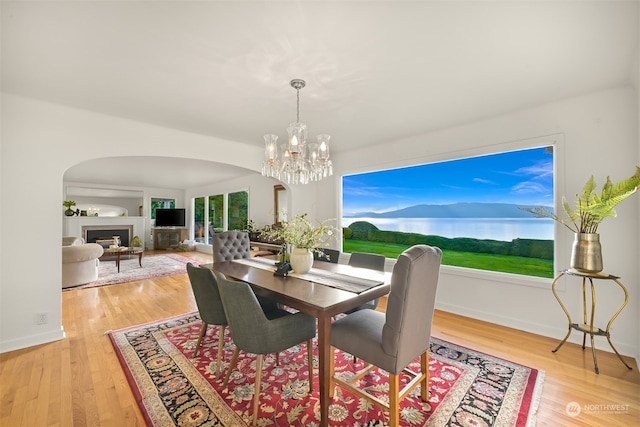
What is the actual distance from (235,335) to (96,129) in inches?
116

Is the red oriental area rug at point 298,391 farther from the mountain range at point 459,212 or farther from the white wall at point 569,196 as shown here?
the mountain range at point 459,212

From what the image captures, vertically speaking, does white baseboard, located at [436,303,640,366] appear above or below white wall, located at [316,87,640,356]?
below

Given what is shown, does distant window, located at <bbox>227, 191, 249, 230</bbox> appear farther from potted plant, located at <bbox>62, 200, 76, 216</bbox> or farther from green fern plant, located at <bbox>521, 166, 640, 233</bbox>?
green fern plant, located at <bbox>521, 166, 640, 233</bbox>

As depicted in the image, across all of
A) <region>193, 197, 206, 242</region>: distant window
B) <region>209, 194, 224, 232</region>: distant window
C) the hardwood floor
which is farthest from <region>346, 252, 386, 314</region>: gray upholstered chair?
<region>193, 197, 206, 242</region>: distant window

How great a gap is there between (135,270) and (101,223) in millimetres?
4021

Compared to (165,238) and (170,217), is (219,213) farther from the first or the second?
(165,238)

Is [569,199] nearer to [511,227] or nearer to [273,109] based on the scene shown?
[511,227]

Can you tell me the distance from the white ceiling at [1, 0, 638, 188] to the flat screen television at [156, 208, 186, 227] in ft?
25.0

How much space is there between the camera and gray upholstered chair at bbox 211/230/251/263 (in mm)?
3383

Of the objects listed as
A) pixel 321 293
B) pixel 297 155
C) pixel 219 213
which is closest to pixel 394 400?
pixel 321 293

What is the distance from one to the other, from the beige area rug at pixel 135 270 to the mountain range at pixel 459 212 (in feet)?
14.2

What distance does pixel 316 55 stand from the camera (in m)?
1.95

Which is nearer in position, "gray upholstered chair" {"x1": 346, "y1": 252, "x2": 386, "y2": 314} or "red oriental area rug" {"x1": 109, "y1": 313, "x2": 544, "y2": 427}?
"red oriental area rug" {"x1": 109, "y1": 313, "x2": 544, "y2": 427}

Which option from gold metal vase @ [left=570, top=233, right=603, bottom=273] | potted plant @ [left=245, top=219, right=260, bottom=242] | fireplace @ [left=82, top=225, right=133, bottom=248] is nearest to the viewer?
gold metal vase @ [left=570, top=233, right=603, bottom=273]
